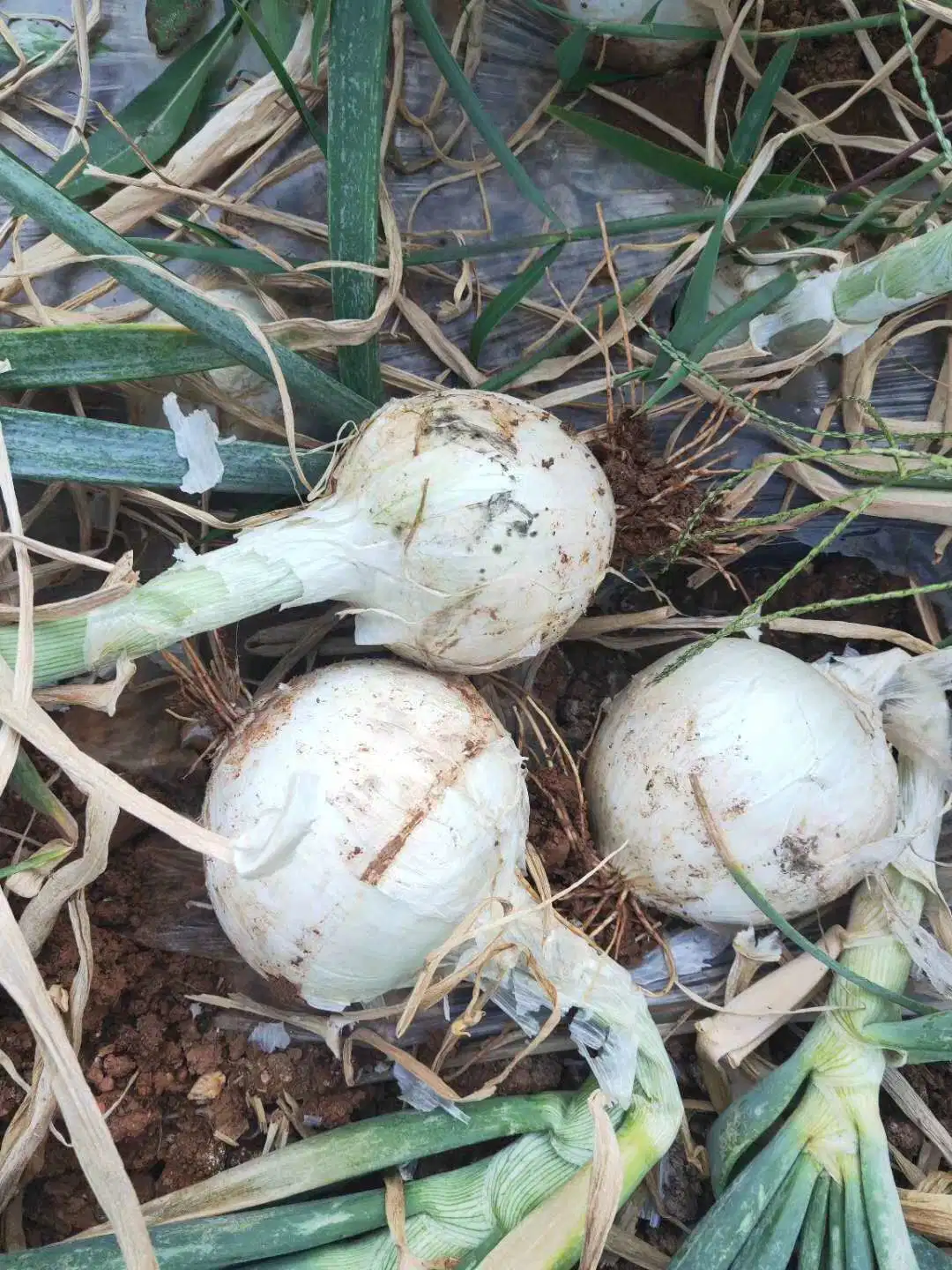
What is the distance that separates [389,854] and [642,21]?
0.81 metres

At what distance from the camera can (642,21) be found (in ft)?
3.08

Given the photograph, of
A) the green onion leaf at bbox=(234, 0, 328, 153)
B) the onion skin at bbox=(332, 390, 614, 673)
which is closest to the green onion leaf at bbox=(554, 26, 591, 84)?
the green onion leaf at bbox=(234, 0, 328, 153)

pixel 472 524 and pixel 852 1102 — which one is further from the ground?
pixel 472 524

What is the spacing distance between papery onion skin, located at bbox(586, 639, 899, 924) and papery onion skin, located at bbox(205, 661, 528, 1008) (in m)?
0.13

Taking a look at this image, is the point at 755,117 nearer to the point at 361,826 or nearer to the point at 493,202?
the point at 493,202

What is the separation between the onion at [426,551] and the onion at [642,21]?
429 mm

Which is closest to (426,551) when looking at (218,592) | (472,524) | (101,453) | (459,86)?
(472,524)

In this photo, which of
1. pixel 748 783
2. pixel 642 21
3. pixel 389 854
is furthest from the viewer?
pixel 642 21

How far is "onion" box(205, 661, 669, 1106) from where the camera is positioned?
0.73m

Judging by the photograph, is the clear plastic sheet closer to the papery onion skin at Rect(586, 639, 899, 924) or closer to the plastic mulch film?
the plastic mulch film

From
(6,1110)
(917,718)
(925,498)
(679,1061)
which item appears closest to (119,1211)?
(6,1110)

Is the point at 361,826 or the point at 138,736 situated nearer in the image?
the point at 361,826

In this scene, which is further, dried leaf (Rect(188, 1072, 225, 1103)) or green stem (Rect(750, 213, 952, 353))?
dried leaf (Rect(188, 1072, 225, 1103))

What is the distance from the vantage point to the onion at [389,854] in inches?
28.9
